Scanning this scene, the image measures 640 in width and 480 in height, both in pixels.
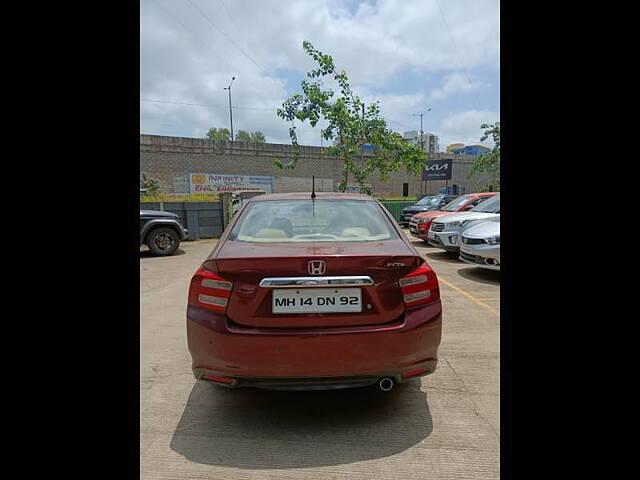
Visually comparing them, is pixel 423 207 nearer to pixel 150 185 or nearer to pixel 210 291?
pixel 210 291

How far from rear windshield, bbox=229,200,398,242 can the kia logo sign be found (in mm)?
29511

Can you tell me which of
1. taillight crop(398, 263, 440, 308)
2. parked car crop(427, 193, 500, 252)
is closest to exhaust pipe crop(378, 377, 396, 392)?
taillight crop(398, 263, 440, 308)

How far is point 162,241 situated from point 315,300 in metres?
8.72

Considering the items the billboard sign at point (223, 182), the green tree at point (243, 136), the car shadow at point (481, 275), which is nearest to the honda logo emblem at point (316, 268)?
the car shadow at point (481, 275)

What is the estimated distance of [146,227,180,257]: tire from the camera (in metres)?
9.72

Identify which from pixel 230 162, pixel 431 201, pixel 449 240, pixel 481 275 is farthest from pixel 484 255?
pixel 230 162

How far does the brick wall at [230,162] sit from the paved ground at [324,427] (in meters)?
20.4

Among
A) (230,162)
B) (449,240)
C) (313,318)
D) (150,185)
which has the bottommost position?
(313,318)

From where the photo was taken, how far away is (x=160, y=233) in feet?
32.2

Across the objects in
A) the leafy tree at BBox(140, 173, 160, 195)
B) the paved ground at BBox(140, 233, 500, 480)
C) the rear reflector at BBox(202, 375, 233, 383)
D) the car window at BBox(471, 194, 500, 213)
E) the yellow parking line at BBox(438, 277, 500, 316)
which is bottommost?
the paved ground at BBox(140, 233, 500, 480)

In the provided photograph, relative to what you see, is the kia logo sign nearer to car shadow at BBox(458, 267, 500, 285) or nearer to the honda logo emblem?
car shadow at BBox(458, 267, 500, 285)

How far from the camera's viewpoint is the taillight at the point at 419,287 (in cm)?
219
